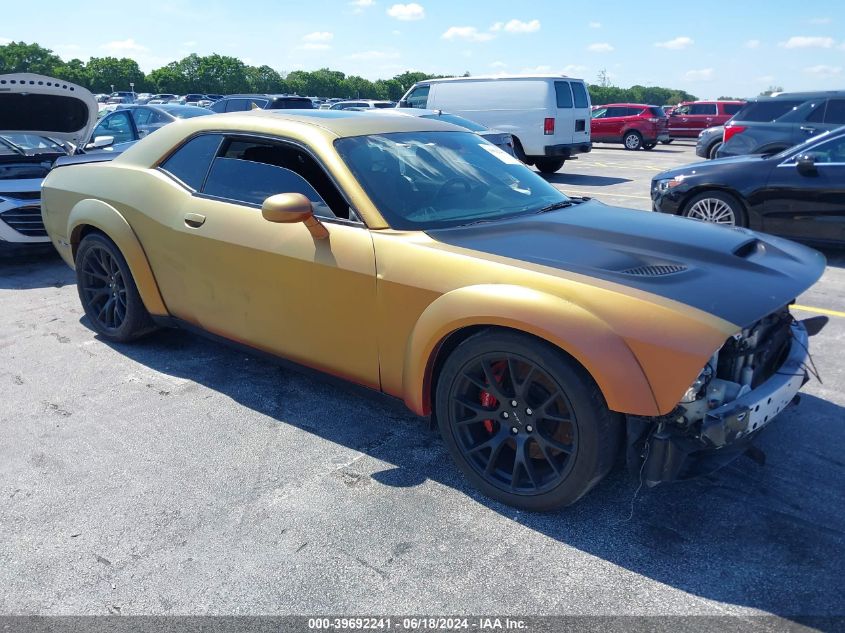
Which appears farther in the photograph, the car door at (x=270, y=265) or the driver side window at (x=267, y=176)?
the driver side window at (x=267, y=176)

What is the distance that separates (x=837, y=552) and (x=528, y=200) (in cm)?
215

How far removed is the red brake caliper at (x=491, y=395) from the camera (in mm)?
2820

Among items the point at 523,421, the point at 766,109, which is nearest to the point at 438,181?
the point at 523,421

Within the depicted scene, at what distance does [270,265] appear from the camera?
346cm

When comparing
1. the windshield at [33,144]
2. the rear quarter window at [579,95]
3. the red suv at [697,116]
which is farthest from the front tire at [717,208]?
the red suv at [697,116]

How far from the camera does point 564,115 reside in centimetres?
1485

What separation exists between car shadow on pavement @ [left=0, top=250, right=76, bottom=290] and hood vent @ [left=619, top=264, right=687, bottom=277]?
5.75m

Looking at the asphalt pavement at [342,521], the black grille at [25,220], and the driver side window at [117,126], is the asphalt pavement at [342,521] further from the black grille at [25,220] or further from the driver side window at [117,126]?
the driver side window at [117,126]

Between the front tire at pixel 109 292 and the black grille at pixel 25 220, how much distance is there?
259 centimetres

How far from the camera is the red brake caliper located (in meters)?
2.82

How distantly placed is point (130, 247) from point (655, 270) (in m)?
3.13

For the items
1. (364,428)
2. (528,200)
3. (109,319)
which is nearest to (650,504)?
(364,428)

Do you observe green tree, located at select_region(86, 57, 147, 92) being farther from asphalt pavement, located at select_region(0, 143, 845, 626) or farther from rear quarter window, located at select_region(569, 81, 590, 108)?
asphalt pavement, located at select_region(0, 143, 845, 626)

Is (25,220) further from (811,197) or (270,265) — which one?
(811,197)
